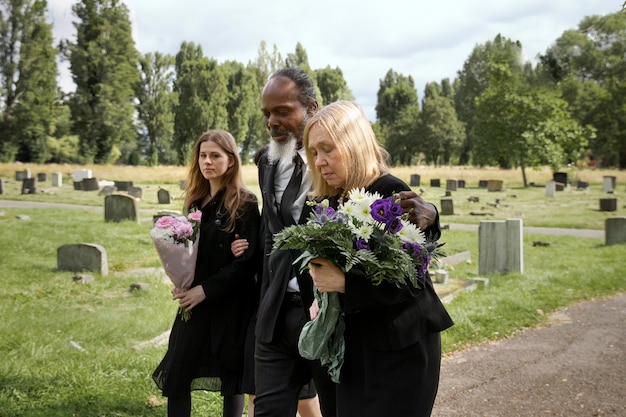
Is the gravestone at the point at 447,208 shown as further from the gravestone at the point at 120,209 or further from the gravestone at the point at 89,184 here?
the gravestone at the point at 89,184

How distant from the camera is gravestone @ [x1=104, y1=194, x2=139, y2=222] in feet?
55.4

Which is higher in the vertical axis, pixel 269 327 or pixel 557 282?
pixel 269 327

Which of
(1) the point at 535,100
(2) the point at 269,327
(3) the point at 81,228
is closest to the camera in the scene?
(2) the point at 269,327

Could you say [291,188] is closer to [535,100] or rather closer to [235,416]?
[235,416]

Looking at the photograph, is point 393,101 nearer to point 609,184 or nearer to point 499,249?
point 609,184

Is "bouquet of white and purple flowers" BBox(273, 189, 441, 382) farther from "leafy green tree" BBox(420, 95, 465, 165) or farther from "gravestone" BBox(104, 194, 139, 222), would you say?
"leafy green tree" BBox(420, 95, 465, 165)

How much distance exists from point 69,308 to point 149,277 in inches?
76.2

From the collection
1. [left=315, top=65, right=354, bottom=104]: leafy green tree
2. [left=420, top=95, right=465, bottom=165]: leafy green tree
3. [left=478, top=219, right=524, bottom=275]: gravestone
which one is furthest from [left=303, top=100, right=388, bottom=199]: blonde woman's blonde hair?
[left=420, top=95, right=465, bottom=165]: leafy green tree

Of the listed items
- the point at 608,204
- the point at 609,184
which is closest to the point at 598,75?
the point at 609,184

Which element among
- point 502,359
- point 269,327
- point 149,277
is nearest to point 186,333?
point 269,327

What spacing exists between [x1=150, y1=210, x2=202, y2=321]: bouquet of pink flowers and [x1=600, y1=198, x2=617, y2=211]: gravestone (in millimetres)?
22547

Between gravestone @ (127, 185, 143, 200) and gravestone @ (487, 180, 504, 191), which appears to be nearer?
gravestone @ (127, 185, 143, 200)

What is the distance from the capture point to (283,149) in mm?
3057

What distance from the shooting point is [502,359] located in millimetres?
5969
